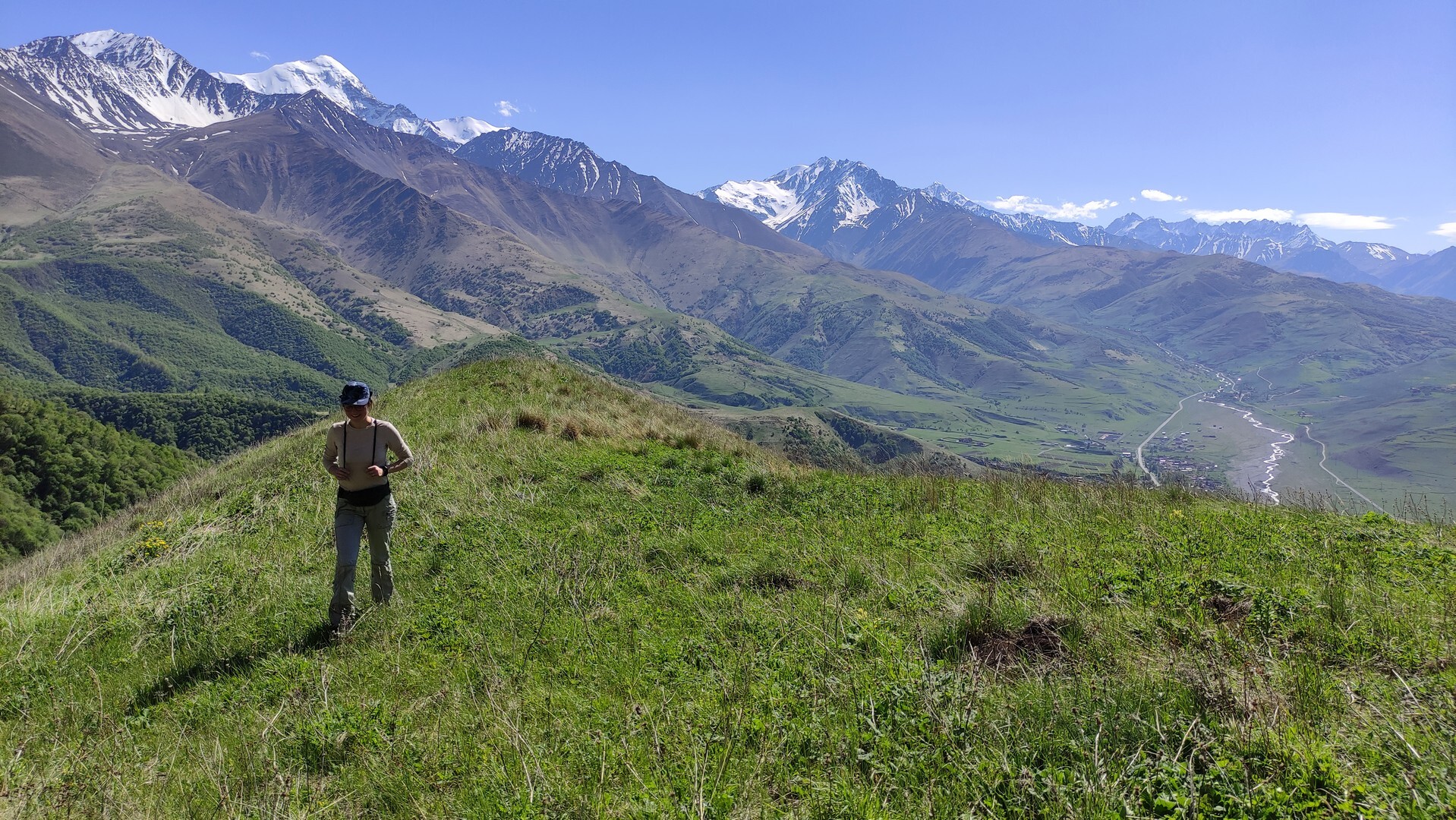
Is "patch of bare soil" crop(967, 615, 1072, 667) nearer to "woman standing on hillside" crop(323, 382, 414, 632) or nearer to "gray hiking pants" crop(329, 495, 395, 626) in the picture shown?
"woman standing on hillside" crop(323, 382, 414, 632)

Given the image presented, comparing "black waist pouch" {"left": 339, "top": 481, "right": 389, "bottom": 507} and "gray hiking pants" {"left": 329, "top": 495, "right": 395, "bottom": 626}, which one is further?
"black waist pouch" {"left": 339, "top": 481, "right": 389, "bottom": 507}

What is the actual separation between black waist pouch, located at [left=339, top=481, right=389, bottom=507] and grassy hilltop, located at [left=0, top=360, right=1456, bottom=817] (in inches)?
49.3

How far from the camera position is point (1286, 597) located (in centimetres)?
520

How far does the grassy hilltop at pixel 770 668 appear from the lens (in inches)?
136

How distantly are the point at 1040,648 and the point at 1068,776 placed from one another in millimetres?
1868

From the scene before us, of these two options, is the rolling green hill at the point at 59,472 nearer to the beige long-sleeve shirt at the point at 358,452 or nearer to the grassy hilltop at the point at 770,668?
the grassy hilltop at the point at 770,668

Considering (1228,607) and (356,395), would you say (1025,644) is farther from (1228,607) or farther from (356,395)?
(356,395)

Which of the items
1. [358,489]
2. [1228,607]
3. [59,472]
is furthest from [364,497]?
[59,472]

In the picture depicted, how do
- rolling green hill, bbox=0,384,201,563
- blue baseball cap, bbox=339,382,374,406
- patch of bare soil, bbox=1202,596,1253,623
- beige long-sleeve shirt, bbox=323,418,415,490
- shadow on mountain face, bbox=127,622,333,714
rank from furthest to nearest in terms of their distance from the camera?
rolling green hill, bbox=0,384,201,563 < beige long-sleeve shirt, bbox=323,418,415,490 < blue baseball cap, bbox=339,382,374,406 < shadow on mountain face, bbox=127,622,333,714 < patch of bare soil, bbox=1202,596,1253,623

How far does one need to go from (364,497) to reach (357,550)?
1.99 ft

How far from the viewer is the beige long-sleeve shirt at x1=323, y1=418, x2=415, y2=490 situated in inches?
281

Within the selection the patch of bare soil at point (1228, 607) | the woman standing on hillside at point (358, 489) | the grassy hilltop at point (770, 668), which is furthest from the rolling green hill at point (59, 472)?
the patch of bare soil at point (1228, 607)

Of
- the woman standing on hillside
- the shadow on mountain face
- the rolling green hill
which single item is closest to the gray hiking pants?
the woman standing on hillside

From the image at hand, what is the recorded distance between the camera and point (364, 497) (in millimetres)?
7219
